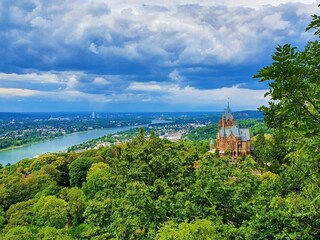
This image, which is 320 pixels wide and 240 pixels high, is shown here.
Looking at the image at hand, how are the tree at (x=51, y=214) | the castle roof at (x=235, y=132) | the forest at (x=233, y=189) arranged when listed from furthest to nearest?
the castle roof at (x=235, y=132) < the tree at (x=51, y=214) < the forest at (x=233, y=189)

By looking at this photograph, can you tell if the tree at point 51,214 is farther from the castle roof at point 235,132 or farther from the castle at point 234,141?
the castle roof at point 235,132

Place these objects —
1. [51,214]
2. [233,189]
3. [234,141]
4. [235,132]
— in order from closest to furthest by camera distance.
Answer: [233,189]
[51,214]
[234,141]
[235,132]

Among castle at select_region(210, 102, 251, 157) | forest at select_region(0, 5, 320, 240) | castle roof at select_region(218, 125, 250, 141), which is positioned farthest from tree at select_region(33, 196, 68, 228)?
castle roof at select_region(218, 125, 250, 141)

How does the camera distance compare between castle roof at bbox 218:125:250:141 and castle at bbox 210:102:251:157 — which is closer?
castle at bbox 210:102:251:157

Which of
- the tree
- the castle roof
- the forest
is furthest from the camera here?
the castle roof

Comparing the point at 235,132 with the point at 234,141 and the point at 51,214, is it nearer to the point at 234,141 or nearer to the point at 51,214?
the point at 234,141

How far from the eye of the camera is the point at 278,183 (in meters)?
10.6

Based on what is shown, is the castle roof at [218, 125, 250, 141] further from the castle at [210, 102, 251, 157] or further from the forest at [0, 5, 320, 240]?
the forest at [0, 5, 320, 240]

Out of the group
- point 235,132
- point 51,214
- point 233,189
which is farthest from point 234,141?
point 233,189

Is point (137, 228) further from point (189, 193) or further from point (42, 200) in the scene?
point (42, 200)

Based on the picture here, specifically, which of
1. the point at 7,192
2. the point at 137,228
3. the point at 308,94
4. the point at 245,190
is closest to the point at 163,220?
the point at 137,228

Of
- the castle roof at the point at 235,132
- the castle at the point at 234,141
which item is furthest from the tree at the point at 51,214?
the castle roof at the point at 235,132

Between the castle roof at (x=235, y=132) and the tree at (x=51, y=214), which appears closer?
the tree at (x=51, y=214)

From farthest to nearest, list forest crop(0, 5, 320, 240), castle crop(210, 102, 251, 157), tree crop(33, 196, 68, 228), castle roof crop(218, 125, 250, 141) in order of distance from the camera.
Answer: castle roof crop(218, 125, 250, 141), castle crop(210, 102, 251, 157), tree crop(33, 196, 68, 228), forest crop(0, 5, 320, 240)
